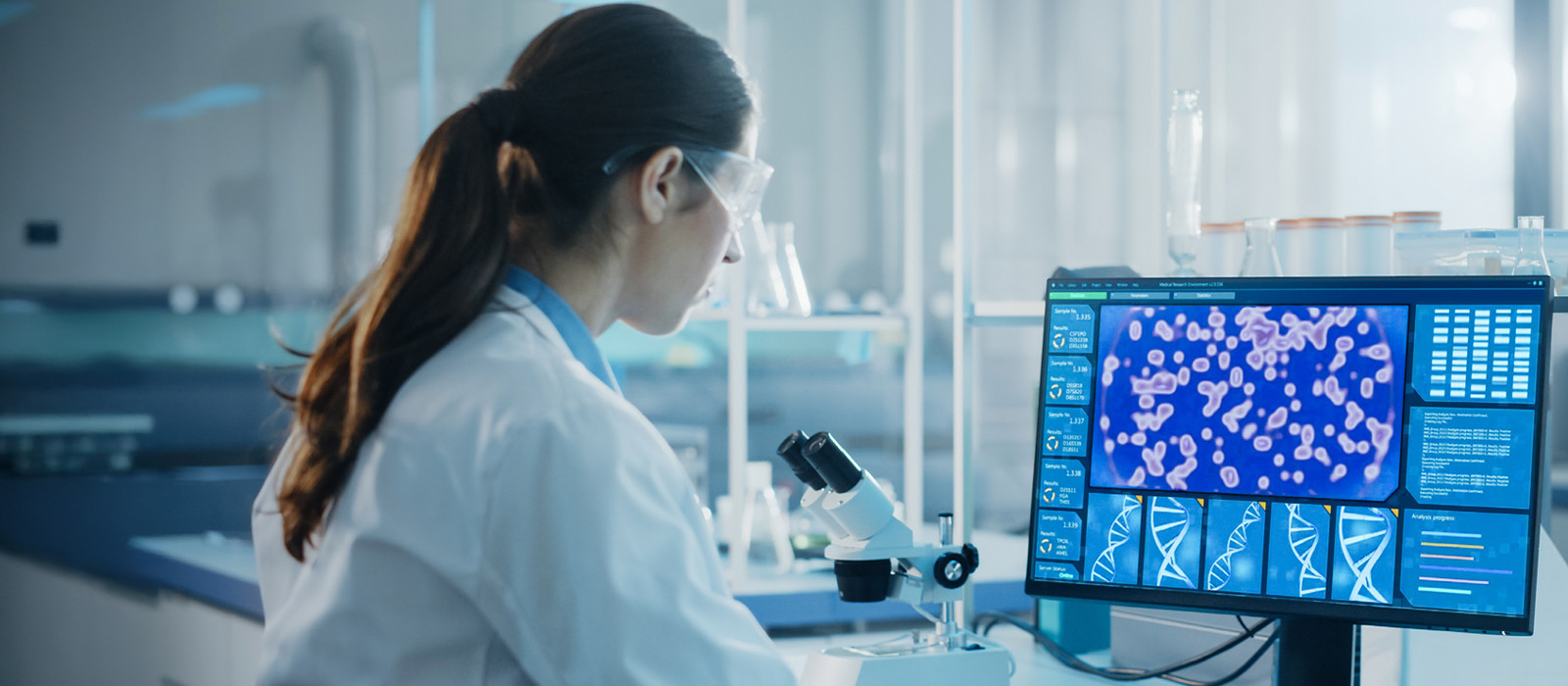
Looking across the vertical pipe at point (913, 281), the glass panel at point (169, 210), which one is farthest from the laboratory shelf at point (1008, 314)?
the glass panel at point (169, 210)

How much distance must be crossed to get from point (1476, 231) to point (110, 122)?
319 cm

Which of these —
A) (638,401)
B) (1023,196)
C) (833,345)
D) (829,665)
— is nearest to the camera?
(829,665)

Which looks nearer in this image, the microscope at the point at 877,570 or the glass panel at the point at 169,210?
the microscope at the point at 877,570

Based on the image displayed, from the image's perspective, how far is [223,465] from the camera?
117 inches

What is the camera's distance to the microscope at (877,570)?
1026mm

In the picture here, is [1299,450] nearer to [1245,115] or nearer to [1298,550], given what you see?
[1298,550]

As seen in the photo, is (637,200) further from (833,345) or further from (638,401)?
(638,401)

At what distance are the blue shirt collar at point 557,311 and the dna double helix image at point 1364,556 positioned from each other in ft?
2.10

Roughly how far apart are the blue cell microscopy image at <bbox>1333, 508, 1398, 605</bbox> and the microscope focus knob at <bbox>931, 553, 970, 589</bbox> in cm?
33

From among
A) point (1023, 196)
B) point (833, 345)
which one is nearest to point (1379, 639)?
point (1023, 196)

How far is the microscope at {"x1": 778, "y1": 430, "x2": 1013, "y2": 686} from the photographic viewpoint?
40.4 inches

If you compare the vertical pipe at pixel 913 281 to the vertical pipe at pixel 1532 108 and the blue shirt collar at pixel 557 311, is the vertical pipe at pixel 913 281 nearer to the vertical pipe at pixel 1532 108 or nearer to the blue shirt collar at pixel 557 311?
the blue shirt collar at pixel 557 311

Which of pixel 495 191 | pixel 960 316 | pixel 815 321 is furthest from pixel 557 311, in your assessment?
pixel 815 321

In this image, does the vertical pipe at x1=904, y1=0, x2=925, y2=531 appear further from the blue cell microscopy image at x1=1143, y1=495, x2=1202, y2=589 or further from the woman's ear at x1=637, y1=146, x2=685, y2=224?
the woman's ear at x1=637, y1=146, x2=685, y2=224
